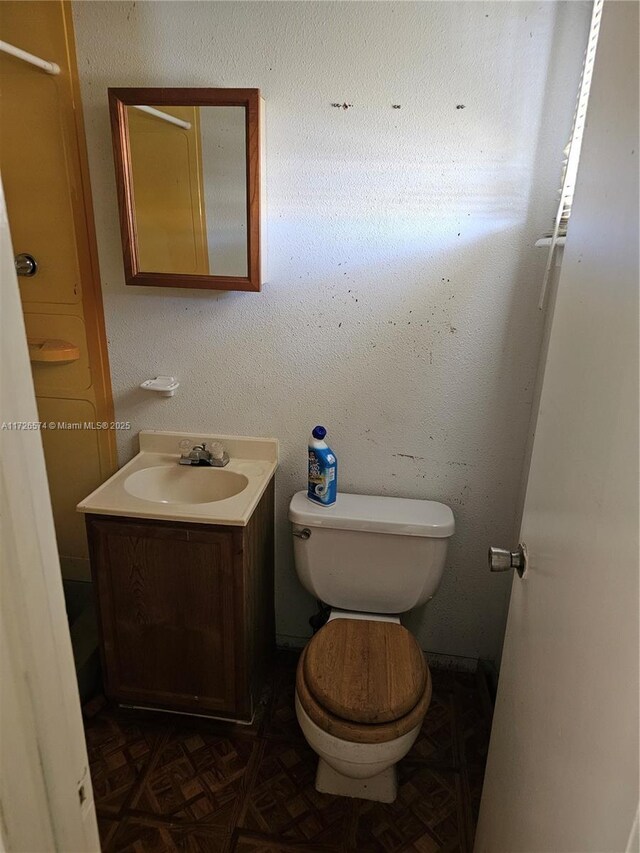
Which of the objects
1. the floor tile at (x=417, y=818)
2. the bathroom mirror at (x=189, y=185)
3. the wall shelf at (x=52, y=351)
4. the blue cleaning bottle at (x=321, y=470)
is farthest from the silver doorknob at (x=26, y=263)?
the floor tile at (x=417, y=818)

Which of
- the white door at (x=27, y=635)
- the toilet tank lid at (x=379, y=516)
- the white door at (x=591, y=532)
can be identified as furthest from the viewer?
the toilet tank lid at (x=379, y=516)

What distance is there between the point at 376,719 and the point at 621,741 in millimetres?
845

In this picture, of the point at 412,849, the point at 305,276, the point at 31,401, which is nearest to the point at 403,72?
the point at 305,276

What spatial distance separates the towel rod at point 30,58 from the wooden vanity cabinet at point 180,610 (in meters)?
1.19

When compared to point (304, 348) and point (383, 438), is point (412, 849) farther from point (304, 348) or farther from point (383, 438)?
point (304, 348)

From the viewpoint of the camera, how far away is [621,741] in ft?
1.61

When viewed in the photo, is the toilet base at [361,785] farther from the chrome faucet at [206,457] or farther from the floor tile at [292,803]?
the chrome faucet at [206,457]

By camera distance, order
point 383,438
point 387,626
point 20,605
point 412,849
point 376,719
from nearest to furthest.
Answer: point 20,605
point 376,719
point 412,849
point 387,626
point 383,438

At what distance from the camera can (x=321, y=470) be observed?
158 centimetres

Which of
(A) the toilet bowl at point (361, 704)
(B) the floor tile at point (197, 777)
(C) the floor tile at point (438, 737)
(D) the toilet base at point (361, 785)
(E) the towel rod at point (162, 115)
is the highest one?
(E) the towel rod at point (162, 115)

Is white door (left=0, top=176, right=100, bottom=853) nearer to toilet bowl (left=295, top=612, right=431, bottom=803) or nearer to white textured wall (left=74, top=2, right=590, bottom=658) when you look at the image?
toilet bowl (left=295, top=612, right=431, bottom=803)

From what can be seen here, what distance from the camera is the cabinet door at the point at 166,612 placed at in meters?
1.43

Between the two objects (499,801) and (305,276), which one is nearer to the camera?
(499,801)

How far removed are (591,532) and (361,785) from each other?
49.5 inches
